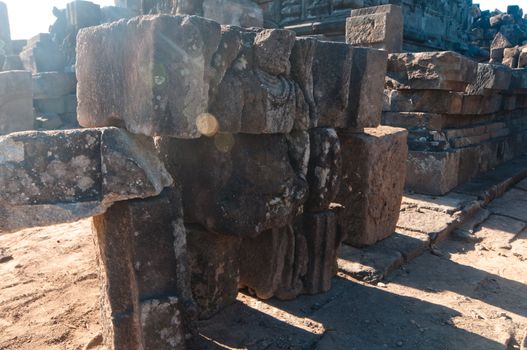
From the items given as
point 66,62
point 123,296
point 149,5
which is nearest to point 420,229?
point 123,296

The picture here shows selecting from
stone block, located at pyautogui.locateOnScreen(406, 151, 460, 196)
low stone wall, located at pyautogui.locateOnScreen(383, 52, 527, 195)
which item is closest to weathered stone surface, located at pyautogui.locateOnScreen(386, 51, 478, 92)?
low stone wall, located at pyautogui.locateOnScreen(383, 52, 527, 195)

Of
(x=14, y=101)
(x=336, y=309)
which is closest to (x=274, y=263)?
(x=336, y=309)

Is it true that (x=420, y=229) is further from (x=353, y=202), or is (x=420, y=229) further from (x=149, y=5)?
(x=149, y=5)

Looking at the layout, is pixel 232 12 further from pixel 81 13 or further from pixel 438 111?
pixel 81 13

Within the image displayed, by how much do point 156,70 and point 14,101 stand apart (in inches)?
328

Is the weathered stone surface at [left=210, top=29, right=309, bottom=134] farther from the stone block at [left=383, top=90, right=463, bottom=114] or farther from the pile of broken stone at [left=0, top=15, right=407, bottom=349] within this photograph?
the stone block at [left=383, top=90, right=463, bottom=114]

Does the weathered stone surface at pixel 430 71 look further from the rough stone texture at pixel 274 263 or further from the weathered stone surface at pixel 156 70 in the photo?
the weathered stone surface at pixel 156 70

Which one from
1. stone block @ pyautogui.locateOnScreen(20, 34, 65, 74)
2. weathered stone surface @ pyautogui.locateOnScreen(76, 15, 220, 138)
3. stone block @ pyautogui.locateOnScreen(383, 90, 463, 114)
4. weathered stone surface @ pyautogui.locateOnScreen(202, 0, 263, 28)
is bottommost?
stone block @ pyautogui.locateOnScreen(383, 90, 463, 114)

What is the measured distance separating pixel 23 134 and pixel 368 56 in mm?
2416

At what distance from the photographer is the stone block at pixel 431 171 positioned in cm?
504

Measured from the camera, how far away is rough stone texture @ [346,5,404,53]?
5.84 metres

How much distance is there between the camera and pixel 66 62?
1330 cm

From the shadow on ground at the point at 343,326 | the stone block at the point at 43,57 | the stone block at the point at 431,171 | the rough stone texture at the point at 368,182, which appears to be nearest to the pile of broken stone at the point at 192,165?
the shadow on ground at the point at 343,326

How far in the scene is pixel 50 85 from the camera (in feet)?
37.5
